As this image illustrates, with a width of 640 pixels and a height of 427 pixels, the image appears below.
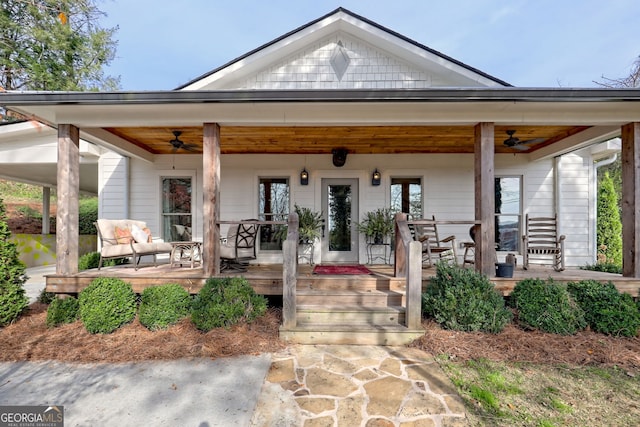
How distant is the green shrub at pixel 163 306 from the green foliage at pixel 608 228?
388 inches

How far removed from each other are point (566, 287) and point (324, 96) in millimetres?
3799

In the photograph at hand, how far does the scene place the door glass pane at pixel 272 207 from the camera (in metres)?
6.69

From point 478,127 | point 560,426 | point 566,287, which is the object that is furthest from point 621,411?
point 478,127

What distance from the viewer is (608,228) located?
7.99 m

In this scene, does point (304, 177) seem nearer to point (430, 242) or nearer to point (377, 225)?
point (377, 225)

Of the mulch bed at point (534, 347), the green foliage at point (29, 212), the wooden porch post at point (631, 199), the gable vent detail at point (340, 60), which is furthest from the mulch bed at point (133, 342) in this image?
the green foliage at point (29, 212)

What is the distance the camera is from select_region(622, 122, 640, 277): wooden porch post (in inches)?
157

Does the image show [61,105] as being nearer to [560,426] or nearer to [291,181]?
[291,181]

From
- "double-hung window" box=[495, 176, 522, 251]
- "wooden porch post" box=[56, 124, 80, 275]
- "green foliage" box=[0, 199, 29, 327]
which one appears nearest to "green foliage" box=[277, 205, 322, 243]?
"wooden porch post" box=[56, 124, 80, 275]

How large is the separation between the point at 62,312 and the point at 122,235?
1391mm

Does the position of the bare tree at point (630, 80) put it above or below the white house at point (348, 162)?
above

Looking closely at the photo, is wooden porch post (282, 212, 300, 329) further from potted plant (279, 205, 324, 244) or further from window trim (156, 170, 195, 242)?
window trim (156, 170, 195, 242)

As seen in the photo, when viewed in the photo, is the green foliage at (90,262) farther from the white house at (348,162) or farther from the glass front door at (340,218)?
the glass front door at (340,218)

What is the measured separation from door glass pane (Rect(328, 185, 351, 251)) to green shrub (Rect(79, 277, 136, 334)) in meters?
3.91
